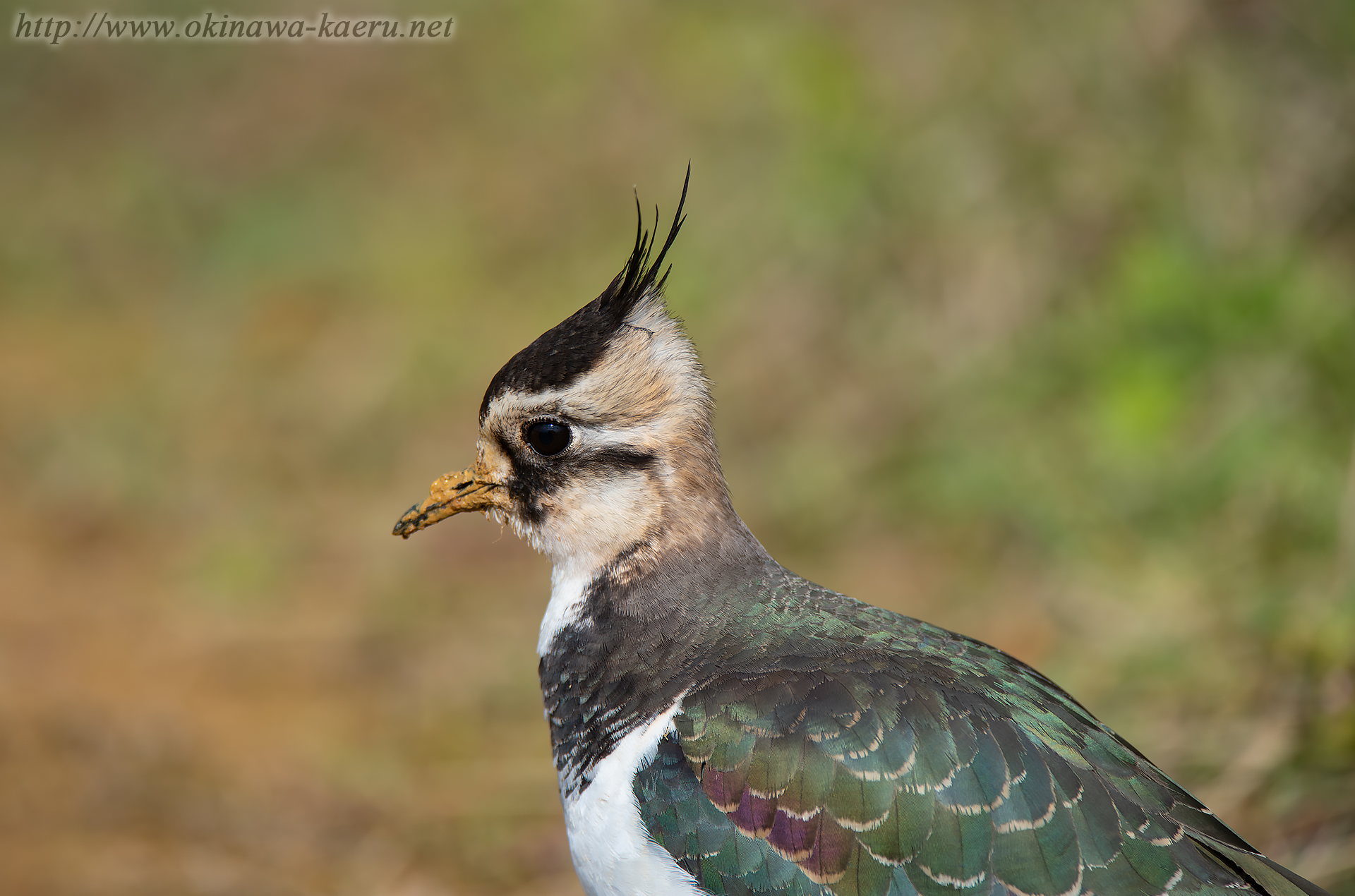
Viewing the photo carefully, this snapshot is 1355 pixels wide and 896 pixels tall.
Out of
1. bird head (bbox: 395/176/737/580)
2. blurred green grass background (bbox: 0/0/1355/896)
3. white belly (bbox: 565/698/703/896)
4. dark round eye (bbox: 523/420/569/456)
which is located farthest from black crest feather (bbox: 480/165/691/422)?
blurred green grass background (bbox: 0/0/1355/896)

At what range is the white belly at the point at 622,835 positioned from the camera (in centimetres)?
349

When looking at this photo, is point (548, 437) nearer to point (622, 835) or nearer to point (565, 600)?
point (565, 600)

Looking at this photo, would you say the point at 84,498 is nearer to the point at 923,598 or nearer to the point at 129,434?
the point at 129,434

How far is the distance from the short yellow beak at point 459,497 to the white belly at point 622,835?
1094 mm

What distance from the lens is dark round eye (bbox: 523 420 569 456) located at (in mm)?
4184

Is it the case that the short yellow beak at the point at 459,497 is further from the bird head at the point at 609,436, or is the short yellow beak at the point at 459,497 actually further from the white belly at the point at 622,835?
the white belly at the point at 622,835

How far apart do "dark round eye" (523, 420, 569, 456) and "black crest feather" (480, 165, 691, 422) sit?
0.13 metres

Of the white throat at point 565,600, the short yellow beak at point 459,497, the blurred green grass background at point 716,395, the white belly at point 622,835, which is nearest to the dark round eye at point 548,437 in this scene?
the short yellow beak at point 459,497

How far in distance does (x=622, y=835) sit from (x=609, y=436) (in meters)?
1.31

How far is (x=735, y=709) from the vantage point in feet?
11.7

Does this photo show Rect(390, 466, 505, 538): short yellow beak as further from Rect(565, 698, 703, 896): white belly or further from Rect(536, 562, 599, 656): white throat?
Rect(565, 698, 703, 896): white belly

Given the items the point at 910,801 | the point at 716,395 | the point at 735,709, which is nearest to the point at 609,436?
the point at 735,709

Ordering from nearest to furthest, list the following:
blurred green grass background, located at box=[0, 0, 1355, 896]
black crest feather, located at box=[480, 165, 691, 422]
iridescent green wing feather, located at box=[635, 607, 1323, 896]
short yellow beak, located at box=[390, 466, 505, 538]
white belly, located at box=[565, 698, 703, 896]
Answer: iridescent green wing feather, located at box=[635, 607, 1323, 896] < white belly, located at box=[565, 698, 703, 896] < black crest feather, located at box=[480, 165, 691, 422] < short yellow beak, located at box=[390, 466, 505, 538] < blurred green grass background, located at box=[0, 0, 1355, 896]

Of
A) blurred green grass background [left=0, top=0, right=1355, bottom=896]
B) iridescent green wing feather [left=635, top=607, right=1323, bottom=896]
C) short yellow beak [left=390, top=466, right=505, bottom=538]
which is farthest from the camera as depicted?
blurred green grass background [left=0, top=0, right=1355, bottom=896]
